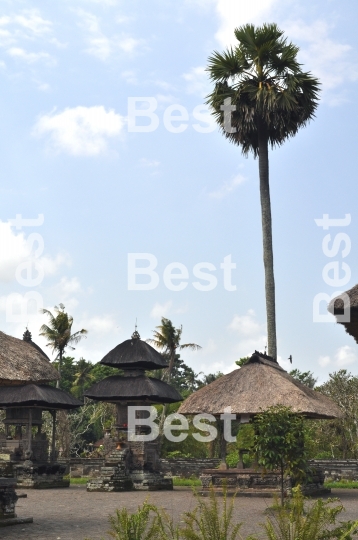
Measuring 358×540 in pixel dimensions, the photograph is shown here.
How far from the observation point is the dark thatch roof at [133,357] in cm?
2795

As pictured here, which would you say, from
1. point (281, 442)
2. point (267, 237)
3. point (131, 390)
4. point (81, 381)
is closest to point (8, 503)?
point (281, 442)

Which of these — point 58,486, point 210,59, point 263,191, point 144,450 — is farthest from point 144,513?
point 210,59

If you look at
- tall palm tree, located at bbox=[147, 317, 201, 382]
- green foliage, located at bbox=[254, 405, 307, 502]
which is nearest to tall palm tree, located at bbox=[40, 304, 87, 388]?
tall palm tree, located at bbox=[147, 317, 201, 382]

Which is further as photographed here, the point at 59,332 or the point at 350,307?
the point at 59,332

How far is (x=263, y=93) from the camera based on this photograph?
2986 centimetres

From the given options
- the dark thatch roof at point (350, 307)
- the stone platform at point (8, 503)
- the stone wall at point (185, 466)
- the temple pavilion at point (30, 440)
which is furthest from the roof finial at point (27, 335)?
the dark thatch roof at point (350, 307)

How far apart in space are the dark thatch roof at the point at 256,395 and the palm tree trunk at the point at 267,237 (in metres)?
3.66

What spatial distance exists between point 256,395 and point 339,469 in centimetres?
786

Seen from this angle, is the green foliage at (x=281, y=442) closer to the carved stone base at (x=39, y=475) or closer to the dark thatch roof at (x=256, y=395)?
the dark thatch roof at (x=256, y=395)

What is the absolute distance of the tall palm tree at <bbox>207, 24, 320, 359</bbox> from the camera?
30094 mm

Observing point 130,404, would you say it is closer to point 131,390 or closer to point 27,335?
point 131,390

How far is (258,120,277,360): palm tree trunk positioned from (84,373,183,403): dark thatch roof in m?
4.46

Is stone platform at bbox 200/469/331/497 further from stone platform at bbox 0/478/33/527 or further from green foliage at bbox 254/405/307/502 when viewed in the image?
stone platform at bbox 0/478/33/527

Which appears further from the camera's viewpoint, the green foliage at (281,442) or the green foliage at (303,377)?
the green foliage at (303,377)
